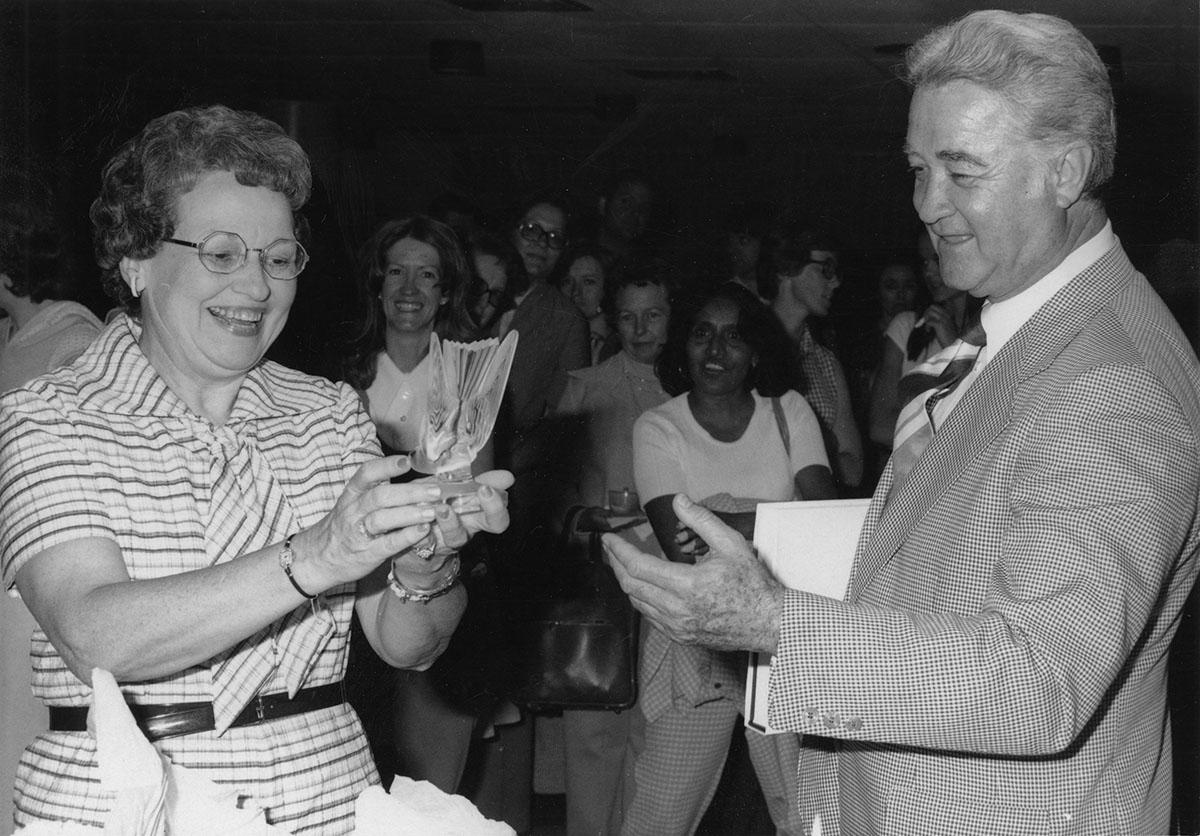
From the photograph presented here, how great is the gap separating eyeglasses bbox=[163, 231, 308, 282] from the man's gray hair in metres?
0.90

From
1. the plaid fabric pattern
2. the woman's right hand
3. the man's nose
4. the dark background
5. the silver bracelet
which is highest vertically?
the dark background

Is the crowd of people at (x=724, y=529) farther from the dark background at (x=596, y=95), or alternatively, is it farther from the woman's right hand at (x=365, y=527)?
the dark background at (x=596, y=95)

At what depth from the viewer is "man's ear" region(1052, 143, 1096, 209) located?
1.48 m

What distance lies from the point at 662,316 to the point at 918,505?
A: 7.94 feet

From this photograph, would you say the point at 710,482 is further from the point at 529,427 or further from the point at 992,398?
the point at 992,398

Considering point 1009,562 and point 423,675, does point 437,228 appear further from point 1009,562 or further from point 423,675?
point 1009,562

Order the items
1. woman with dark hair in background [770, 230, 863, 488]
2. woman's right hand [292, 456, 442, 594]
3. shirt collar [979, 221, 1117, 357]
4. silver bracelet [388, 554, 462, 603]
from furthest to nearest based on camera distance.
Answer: woman with dark hair in background [770, 230, 863, 488] → silver bracelet [388, 554, 462, 603] → shirt collar [979, 221, 1117, 357] → woman's right hand [292, 456, 442, 594]

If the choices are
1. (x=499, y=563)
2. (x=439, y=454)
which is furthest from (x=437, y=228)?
(x=439, y=454)

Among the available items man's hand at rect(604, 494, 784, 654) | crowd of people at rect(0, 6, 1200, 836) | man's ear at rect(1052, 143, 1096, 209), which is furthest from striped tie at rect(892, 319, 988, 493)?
man's hand at rect(604, 494, 784, 654)

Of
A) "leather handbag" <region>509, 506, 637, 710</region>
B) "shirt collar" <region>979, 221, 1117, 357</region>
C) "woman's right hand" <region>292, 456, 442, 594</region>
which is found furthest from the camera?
"leather handbag" <region>509, 506, 637, 710</region>

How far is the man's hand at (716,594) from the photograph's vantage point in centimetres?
124

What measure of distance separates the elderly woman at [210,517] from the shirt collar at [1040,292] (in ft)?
2.20

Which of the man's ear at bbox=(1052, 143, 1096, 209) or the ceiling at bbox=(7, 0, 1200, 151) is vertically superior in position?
the ceiling at bbox=(7, 0, 1200, 151)

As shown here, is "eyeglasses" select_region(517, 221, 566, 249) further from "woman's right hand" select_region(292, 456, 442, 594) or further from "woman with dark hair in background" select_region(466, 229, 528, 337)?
"woman's right hand" select_region(292, 456, 442, 594)
